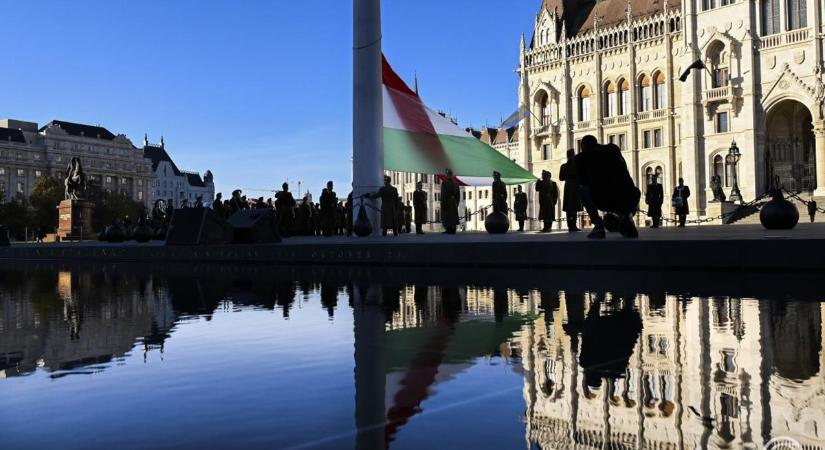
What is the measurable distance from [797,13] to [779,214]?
36.5 meters

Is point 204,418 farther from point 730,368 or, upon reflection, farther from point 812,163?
point 812,163

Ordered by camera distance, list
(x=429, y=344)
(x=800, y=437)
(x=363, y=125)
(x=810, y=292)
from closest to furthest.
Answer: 1. (x=800, y=437)
2. (x=429, y=344)
3. (x=810, y=292)
4. (x=363, y=125)

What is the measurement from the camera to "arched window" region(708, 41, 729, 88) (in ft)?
156

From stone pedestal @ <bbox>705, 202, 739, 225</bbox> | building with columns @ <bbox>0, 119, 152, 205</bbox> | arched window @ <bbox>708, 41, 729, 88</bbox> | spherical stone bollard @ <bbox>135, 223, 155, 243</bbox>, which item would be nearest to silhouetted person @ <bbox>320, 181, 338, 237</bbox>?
spherical stone bollard @ <bbox>135, 223, 155, 243</bbox>

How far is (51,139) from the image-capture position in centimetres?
10988

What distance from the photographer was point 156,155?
137500 mm

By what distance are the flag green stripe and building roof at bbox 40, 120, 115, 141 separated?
103m

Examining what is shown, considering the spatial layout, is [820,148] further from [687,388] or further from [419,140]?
[687,388]

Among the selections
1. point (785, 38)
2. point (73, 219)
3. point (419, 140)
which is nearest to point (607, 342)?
point (419, 140)

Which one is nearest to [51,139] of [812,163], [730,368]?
[812,163]

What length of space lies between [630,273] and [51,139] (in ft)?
385

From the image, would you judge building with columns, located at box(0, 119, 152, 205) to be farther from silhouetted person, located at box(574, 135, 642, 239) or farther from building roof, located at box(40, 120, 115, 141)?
silhouetted person, located at box(574, 135, 642, 239)

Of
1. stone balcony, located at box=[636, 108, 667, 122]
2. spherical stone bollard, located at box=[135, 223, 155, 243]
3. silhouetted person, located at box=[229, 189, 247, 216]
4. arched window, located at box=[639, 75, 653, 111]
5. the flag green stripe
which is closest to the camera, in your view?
silhouetted person, located at box=[229, 189, 247, 216]

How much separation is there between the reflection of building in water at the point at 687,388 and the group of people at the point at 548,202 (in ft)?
20.7
